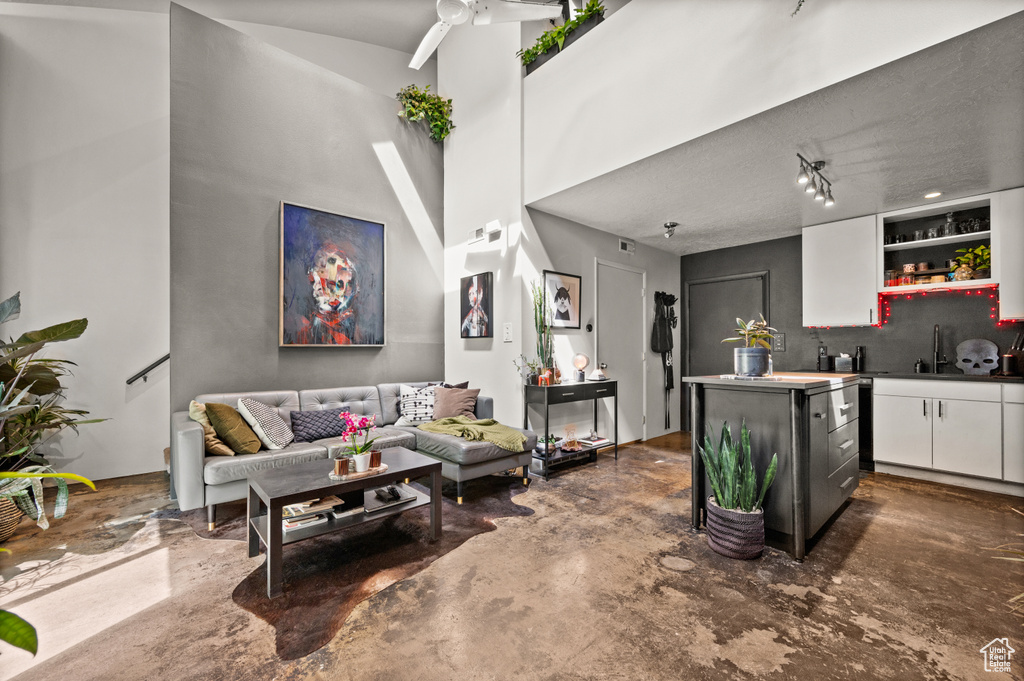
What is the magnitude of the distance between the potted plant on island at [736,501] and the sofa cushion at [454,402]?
87.7 inches

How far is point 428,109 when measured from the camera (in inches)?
195

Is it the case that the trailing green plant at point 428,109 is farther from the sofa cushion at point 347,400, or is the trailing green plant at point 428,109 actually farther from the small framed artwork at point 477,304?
the sofa cushion at point 347,400

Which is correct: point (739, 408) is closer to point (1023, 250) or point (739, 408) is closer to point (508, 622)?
point (508, 622)

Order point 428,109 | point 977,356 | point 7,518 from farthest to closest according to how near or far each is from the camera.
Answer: point 428,109 → point 977,356 → point 7,518

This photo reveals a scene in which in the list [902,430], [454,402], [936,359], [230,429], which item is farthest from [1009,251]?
[230,429]

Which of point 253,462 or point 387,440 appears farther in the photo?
point 387,440

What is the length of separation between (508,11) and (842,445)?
3.66 m

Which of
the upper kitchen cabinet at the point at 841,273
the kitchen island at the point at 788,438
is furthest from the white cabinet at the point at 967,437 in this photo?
the kitchen island at the point at 788,438

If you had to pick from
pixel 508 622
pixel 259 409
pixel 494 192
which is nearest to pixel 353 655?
pixel 508 622

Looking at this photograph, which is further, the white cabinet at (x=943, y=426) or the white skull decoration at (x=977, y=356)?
the white skull decoration at (x=977, y=356)

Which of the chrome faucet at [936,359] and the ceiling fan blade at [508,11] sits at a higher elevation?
the ceiling fan blade at [508,11]

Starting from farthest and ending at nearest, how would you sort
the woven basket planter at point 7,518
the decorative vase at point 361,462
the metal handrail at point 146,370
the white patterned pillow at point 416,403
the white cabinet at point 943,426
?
the white patterned pillow at point 416,403 < the metal handrail at point 146,370 < the white cabinet at point 943,426 < the woven basket planter at point 7,518 < the decorative vase at point 361,462

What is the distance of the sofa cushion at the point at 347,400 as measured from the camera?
3.92m

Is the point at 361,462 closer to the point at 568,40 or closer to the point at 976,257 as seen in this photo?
the point at 568,40
